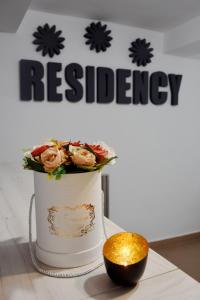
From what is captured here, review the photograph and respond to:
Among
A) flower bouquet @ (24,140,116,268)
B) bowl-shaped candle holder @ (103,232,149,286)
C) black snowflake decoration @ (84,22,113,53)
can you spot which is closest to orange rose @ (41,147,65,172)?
flower bouquet @ (24,140,116,268)

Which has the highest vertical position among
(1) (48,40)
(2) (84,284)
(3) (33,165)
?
(1) (48,40)

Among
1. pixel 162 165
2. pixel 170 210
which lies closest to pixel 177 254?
pixel 170 210

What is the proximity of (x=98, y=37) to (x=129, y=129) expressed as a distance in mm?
1001

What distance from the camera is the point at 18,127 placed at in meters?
2.62

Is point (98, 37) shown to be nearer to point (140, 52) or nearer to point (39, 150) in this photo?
point (140, 52)

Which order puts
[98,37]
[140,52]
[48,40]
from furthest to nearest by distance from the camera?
[140,52] < [98,37] < [48,40]

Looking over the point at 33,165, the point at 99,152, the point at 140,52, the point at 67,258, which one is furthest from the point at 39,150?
the point at 140,52

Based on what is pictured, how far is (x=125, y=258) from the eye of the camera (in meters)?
0.62

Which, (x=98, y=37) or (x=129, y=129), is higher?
(x=98, y=37)

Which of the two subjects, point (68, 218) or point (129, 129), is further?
point (129, 129)

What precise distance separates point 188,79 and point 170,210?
1648 mm

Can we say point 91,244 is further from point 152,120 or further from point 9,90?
point 152,120

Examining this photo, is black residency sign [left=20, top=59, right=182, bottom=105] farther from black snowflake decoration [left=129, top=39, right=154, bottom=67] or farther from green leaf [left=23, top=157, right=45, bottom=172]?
green leaf [left=23, top=157, right=45, bottom=172]

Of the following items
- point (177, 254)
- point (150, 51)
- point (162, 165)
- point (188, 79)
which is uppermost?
point (150, 51)
